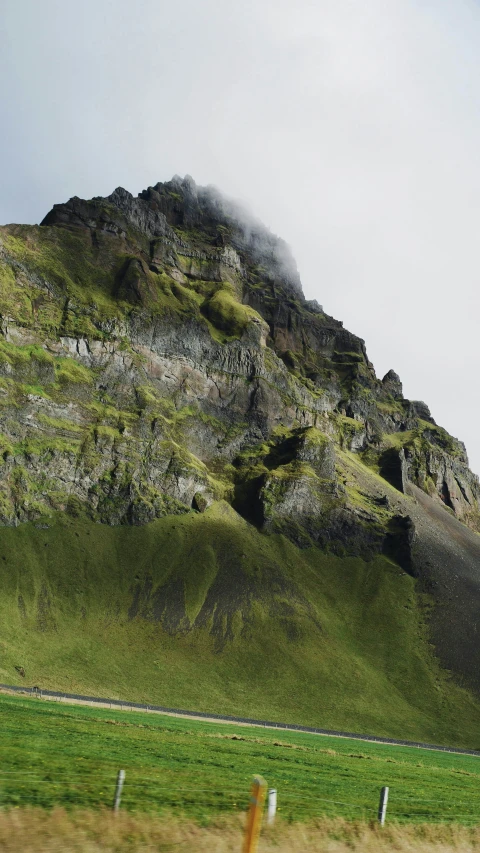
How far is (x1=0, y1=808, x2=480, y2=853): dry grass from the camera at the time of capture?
13.6 meters

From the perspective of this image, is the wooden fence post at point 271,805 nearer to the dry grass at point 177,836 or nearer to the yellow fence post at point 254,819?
the dry grass at point 177,836

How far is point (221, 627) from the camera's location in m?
150

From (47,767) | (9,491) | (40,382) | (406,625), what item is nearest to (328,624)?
(406,625)

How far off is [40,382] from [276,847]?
18824cm

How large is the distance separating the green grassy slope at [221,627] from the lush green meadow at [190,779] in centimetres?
8550

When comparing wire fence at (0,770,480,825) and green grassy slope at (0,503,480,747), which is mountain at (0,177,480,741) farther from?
wire fence at (0,770,480,825)

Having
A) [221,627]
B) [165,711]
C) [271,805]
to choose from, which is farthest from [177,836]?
[221,627]

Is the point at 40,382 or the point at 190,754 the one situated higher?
the point at 40,382

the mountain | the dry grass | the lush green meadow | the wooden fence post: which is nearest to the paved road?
the mountain

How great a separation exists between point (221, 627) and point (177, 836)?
141 meters

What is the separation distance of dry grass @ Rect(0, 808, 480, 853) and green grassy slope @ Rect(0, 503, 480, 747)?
106m

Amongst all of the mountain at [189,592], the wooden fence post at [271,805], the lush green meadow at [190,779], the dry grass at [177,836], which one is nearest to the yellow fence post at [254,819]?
the dry grass at [177,836]

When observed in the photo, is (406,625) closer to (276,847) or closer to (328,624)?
(328,624)

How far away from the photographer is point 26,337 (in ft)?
652
